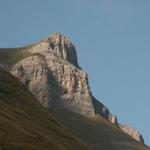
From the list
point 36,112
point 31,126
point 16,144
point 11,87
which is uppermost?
point 11,87

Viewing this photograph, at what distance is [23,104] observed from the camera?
540 feet

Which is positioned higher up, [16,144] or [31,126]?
[31,126]

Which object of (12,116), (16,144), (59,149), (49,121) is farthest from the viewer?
(49,121)

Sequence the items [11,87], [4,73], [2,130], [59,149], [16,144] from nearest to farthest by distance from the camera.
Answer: [16,144], [2,130], [59,149], [11,87], [4,73]

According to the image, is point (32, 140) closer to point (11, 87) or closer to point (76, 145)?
point (76, 145)

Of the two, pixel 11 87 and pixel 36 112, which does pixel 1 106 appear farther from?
pixel 11 87

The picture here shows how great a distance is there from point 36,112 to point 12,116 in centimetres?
3726

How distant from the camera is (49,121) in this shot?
157375mm

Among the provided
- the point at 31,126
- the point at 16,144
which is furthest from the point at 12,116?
the point at 16,144

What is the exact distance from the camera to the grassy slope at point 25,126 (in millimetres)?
97238

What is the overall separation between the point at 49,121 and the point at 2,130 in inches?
2315

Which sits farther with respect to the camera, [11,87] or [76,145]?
[11,87]

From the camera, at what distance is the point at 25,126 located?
120 meters

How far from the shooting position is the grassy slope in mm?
97238
